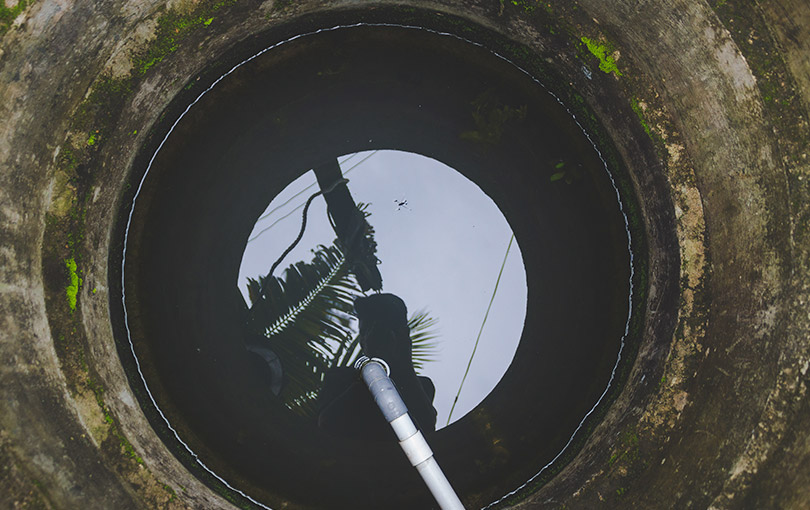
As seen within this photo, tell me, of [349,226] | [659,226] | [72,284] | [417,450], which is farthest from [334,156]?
[659,226]

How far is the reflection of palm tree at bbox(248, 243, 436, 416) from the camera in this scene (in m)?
2.98

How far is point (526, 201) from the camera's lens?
A: 306 cm

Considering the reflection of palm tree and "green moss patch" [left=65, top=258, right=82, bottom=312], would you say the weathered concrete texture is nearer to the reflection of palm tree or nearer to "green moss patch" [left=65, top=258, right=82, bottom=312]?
"green moss patch" [left=65, top=258, right=82, bottom=312]

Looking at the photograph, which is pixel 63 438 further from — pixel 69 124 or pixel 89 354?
pixel 69 124

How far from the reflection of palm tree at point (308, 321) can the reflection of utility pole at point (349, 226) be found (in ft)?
0.26

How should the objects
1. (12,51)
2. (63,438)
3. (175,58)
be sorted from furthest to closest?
(175,58), (63,438), (12,51)

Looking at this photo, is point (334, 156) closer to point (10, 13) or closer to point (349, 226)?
point (349, 226)

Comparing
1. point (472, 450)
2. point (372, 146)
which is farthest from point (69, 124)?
point (472, 450)

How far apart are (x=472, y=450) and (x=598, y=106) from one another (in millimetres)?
2488

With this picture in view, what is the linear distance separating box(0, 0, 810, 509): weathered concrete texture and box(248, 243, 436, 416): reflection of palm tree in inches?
34.2

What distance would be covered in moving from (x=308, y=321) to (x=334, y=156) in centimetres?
116

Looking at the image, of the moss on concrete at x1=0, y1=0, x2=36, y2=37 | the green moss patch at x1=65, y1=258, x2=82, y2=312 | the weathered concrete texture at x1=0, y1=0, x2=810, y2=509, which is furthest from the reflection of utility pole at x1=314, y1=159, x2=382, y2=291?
the moss on concrete at x1=0, y1=0, x2=36, y2=37

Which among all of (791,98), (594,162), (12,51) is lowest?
(791,98)

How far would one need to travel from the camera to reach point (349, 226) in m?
2.96
